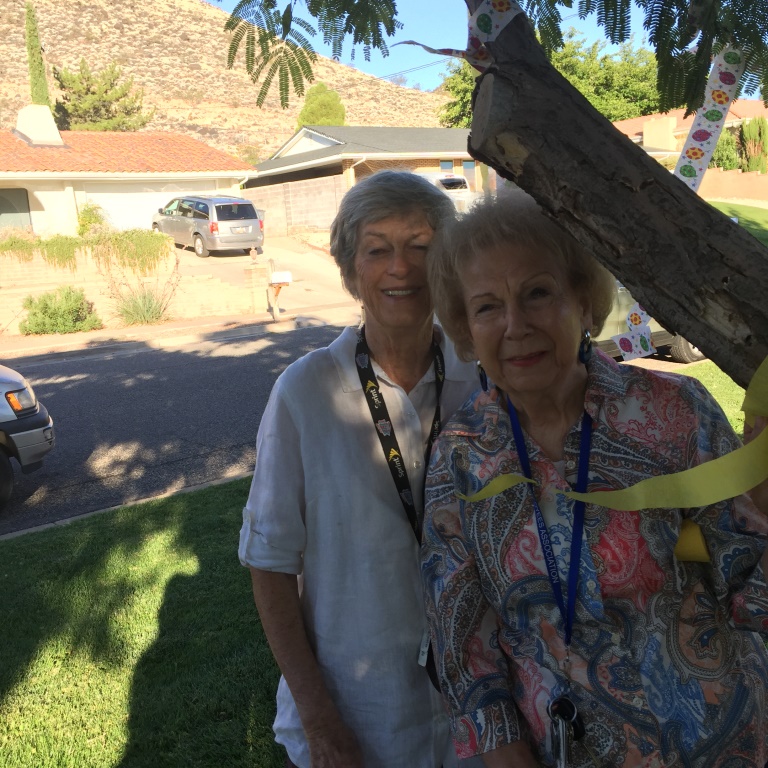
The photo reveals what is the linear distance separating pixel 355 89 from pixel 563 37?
95425 mm

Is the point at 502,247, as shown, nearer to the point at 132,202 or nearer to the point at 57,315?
the point at 57,315

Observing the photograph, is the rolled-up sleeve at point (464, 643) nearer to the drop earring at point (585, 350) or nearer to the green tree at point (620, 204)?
the drop earring at point (585, 350)

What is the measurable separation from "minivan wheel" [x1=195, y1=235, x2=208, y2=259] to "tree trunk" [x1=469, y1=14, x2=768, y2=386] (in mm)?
27095

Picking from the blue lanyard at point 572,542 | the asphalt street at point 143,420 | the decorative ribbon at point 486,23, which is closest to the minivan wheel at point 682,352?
the asphalt street at point 143,420

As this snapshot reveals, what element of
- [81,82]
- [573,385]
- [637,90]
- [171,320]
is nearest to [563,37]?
[573,385]

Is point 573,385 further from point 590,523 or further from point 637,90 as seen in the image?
point 637,90

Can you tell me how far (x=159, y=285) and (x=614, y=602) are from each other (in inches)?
767

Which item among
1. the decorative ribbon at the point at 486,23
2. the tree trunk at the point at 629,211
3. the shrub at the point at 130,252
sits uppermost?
the decorative ribbon at the point at 486,23

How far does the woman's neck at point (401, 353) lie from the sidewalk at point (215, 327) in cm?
1422

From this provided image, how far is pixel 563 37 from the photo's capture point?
326 cm

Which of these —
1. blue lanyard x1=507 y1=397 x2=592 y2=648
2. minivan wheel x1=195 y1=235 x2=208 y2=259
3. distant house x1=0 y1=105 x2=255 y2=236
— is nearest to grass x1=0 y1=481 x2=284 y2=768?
blue lanyard x1=507 y1=397 x2=592 y2=648

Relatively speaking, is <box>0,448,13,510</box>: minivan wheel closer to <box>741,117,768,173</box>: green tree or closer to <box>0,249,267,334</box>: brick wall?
<box>0,249,267,334</box>: brick wall

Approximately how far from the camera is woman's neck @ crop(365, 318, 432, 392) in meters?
1.95

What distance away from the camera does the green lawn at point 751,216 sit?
91.3ft
